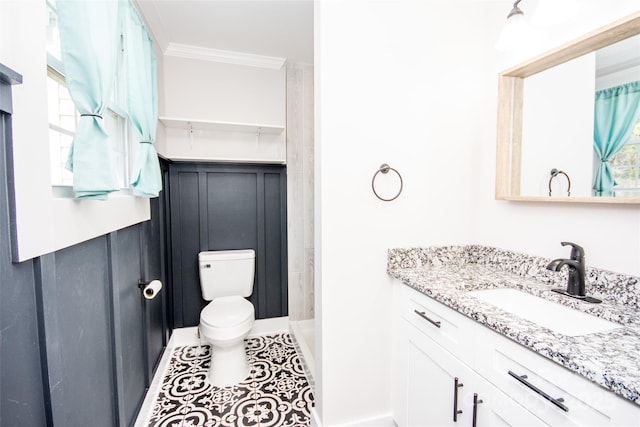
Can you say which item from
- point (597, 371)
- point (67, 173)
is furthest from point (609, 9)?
point (67, 173)

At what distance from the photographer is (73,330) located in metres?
1.01

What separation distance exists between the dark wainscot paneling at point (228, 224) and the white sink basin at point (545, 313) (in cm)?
185

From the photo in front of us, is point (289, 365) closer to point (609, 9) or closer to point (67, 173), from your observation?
point (67, 173)

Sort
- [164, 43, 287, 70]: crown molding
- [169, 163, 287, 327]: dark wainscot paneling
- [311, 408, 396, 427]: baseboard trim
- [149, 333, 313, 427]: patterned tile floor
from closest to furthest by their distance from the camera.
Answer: [311, 408, 396, 427]: baseboard trim → [149, 333, 313, 427]: patterned tile floor → [164, 43, 287, 70]: crown molding → [169, 163, 287, 327]: dark wainscot paneling

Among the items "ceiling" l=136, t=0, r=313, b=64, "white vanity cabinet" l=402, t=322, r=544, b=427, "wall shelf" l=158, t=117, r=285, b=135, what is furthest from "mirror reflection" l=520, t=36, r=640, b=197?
"wall shelf" l=158, t=117, r=285, b=135

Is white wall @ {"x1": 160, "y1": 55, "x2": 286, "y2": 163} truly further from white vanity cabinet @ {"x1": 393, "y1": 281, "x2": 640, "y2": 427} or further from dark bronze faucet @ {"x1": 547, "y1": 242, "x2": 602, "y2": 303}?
dark bronze faucet @ {"x1": 547, "y1": 242, "x2": 602, "y2": 303}

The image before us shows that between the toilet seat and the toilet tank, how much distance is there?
0.61 ft

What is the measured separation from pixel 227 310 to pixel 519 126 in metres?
2.15

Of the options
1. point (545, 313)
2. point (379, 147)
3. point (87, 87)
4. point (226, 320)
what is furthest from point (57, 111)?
point (545, 313)

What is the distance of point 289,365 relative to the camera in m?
2.18

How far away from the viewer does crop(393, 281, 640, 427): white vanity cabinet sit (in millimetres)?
697

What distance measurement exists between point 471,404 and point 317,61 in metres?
1.57

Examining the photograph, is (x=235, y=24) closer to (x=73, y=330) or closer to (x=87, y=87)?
(x=87, y=87)

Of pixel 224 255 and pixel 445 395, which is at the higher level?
pixel 224 255
